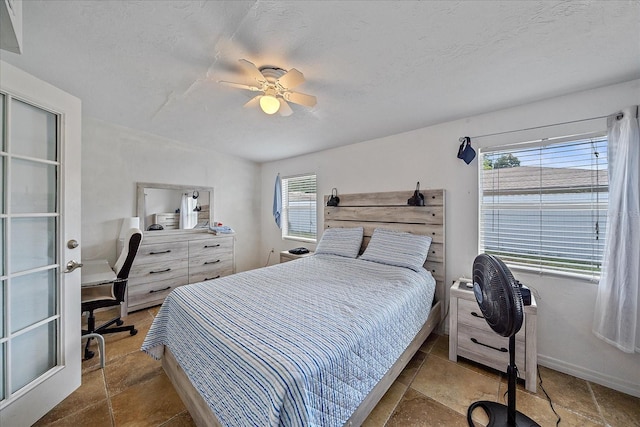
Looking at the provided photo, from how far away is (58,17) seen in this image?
1252 millimetres

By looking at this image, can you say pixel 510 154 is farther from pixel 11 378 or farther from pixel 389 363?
pixel 11 378

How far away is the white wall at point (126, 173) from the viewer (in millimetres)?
2752

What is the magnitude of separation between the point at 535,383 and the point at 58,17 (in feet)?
12.4

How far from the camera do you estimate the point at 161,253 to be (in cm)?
303

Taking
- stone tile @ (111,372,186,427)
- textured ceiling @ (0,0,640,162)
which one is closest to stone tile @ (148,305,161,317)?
stone tile @ (111,372,186,427)

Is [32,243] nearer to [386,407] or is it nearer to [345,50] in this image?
[345,50]

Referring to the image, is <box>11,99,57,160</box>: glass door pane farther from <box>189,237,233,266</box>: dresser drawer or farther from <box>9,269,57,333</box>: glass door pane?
<box>189,237,233,266</box>: dresser drawer

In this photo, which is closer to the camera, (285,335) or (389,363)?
(285,335)

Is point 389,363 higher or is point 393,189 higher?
point 393,189

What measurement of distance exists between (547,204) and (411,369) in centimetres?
182

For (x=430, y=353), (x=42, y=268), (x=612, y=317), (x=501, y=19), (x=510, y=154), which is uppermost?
(x=501, y=19)

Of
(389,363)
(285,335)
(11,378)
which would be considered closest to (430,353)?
(389,363)

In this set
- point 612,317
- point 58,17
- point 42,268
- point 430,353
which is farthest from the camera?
point 430,353

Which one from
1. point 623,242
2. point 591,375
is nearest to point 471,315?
point 591,375
